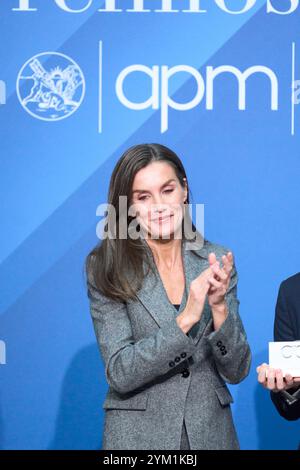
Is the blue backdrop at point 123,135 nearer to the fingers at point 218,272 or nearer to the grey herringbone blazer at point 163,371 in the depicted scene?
the grey herringbone blazer at point 163,371

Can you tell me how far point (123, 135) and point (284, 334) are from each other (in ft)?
4.24

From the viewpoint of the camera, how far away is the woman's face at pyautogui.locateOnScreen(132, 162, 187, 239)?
7.06 ft

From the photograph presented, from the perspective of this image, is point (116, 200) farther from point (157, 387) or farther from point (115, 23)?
point (115, 23)

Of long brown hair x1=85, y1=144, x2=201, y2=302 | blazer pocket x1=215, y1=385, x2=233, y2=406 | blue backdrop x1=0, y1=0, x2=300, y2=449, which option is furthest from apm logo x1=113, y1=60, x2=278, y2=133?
blazer pocket x1=215, y1=385, x2=233, y2=406

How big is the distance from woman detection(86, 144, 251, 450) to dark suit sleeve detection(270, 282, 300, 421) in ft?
0.53

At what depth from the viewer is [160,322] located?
2016 millimetres

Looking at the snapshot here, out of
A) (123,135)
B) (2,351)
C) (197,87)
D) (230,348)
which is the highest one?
(197,87)

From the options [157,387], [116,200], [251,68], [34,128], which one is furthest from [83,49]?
[157,387]

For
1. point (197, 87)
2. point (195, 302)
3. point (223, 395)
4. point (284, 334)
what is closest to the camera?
point (195, 302)

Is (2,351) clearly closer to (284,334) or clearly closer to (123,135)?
(123,135)

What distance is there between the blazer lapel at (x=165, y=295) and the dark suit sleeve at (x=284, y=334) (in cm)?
28

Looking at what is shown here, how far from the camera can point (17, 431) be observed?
3250 mm

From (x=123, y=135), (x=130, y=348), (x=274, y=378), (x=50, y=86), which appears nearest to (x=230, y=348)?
(x=274, y=378)

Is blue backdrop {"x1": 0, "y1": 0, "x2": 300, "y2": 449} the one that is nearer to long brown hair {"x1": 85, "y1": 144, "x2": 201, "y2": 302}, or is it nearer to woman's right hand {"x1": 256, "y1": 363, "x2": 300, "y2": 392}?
long brown hair {"x1": 85, "y1": 144, "x2": 201, "y2": 302}
